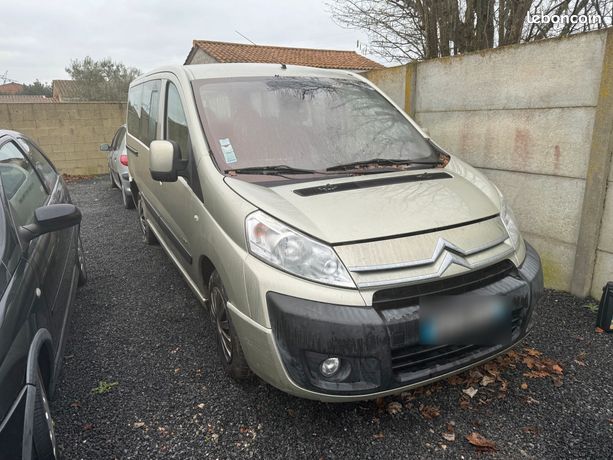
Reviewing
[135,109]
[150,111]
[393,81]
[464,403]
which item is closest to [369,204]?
[464,403]

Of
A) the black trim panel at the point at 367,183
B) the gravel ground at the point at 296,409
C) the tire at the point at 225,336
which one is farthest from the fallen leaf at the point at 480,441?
the black trim panel at the point at 367,183

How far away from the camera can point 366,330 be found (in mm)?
1786

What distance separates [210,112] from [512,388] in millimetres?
2461

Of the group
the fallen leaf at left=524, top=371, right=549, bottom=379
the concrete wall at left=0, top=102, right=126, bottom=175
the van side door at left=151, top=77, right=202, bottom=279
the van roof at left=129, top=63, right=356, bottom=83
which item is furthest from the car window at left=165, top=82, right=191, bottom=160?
the concrete wall at left=0, top=102, right=126, bottom=175

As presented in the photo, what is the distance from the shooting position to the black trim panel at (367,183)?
2258 mm

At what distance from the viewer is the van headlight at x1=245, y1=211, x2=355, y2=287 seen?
187 centimetres

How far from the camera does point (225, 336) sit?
2537 millimetres

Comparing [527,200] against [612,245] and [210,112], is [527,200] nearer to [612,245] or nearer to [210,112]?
[612,245]

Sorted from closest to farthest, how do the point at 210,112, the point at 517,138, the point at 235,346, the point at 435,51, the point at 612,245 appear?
1. the point at 235,346
2. the point at 210,112
3. the point at 612,245
4. the point at 517,138
5. the point at 435,51

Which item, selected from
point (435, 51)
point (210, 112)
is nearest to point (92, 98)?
point (435, 51)

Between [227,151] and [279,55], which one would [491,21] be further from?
[279,55]

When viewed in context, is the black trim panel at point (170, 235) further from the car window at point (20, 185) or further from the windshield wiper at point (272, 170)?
the car window at point (20, 185)

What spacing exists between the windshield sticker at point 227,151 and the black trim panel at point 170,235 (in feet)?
2.62

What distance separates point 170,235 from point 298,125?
1491 mm
